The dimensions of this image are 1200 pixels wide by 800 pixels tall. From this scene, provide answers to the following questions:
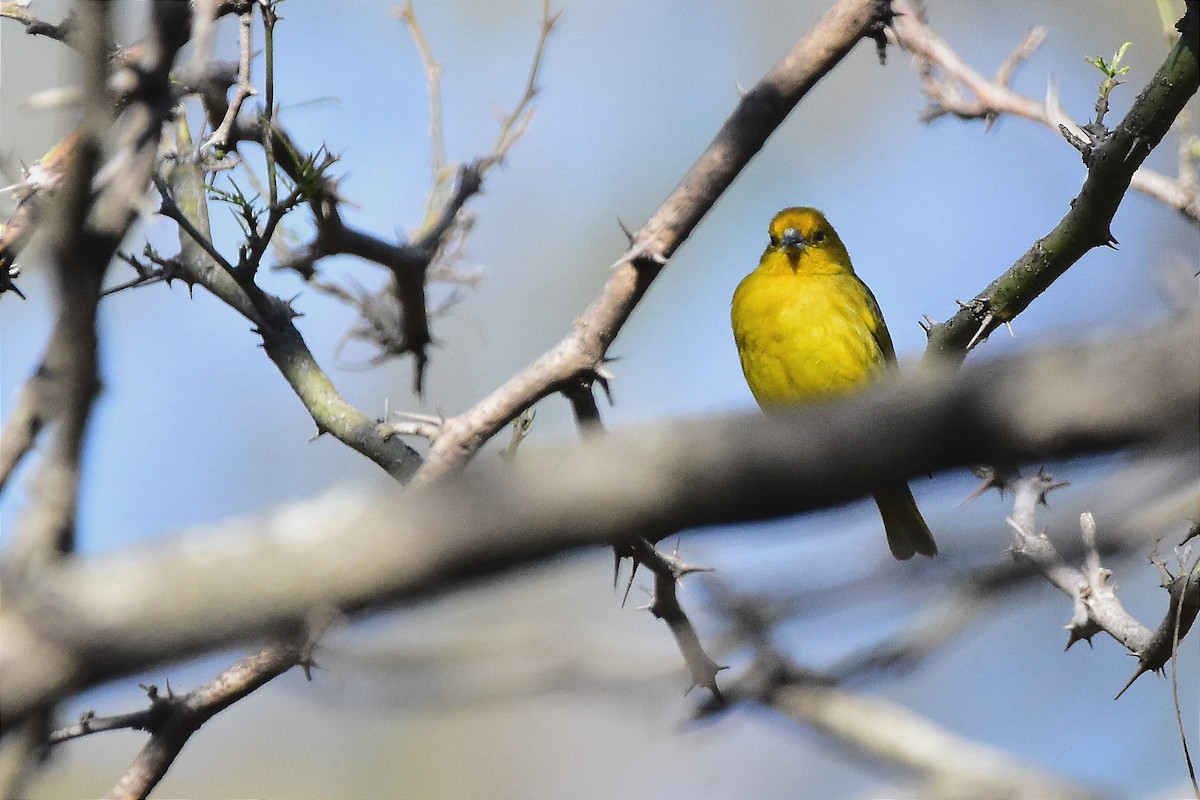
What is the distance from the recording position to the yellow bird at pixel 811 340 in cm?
577

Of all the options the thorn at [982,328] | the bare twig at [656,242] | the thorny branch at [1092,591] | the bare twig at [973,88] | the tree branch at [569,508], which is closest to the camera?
the tree branch at [569,508]

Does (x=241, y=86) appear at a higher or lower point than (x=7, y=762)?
higher

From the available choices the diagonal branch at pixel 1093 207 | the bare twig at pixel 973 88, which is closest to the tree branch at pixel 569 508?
the diagonal branch at pixel 1093 207

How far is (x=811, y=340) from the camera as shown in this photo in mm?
5762

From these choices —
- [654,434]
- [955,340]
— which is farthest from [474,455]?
[654,434]

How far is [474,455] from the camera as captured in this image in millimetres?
3475

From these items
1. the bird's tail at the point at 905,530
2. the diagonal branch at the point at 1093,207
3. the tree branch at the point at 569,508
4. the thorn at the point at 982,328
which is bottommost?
the tree branch at the point at 569,508

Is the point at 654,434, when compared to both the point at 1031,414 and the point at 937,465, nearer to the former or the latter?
the point at 937,465

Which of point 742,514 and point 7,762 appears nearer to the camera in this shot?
point 742,514

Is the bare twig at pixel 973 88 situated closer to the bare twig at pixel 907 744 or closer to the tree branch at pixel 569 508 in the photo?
the bare twig at pixel 907 744

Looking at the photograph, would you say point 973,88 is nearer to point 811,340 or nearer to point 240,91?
point 811,340

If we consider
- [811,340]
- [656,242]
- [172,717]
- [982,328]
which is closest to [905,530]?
[811,340]

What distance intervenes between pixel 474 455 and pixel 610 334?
0.54m

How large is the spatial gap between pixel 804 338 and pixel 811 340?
0.04 meters
